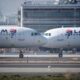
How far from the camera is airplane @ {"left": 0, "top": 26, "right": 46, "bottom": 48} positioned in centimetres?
5141

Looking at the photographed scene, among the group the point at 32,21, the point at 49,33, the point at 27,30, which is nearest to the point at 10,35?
the point at 27,30

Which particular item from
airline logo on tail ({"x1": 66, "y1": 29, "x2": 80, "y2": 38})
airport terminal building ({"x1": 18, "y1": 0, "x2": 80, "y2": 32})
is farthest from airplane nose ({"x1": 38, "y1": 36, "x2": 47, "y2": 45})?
airport terminal building ({"x1": 18, "y1": 0, "x2": 80, "y2": 32})

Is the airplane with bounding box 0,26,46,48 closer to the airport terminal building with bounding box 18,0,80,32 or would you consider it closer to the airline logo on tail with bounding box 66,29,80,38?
the airline logo on tail with bounding box 66,29,80,38

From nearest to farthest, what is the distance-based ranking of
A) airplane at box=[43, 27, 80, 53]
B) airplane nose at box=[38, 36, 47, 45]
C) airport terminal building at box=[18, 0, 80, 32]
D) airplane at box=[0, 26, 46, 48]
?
1. airplane at box=[0, 26, 46, 48]
2. airplane nose at box=[38, 36, 47, 45]
3. airplane at box=[43, 27, 80, 53]
4. airport terminal building at box=[18, 0, 80, 32]

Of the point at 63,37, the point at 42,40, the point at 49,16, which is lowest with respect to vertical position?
the point at 42,40

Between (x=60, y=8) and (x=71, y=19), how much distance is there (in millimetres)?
4435

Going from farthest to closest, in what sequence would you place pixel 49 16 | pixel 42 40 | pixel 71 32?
pixel 49 16 → pixel 71 32 → pixel 42 40

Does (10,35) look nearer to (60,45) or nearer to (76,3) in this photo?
(60,45)

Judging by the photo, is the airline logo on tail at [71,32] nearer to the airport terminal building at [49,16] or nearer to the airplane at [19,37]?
the airplane at [19,37]

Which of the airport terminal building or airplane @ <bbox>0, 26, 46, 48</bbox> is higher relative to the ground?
the airport terminal building

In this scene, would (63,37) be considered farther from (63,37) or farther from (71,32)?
(71,32)

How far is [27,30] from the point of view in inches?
2040

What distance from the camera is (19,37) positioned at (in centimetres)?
5162

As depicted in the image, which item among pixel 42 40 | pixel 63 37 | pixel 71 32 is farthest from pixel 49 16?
pixel 42 40
